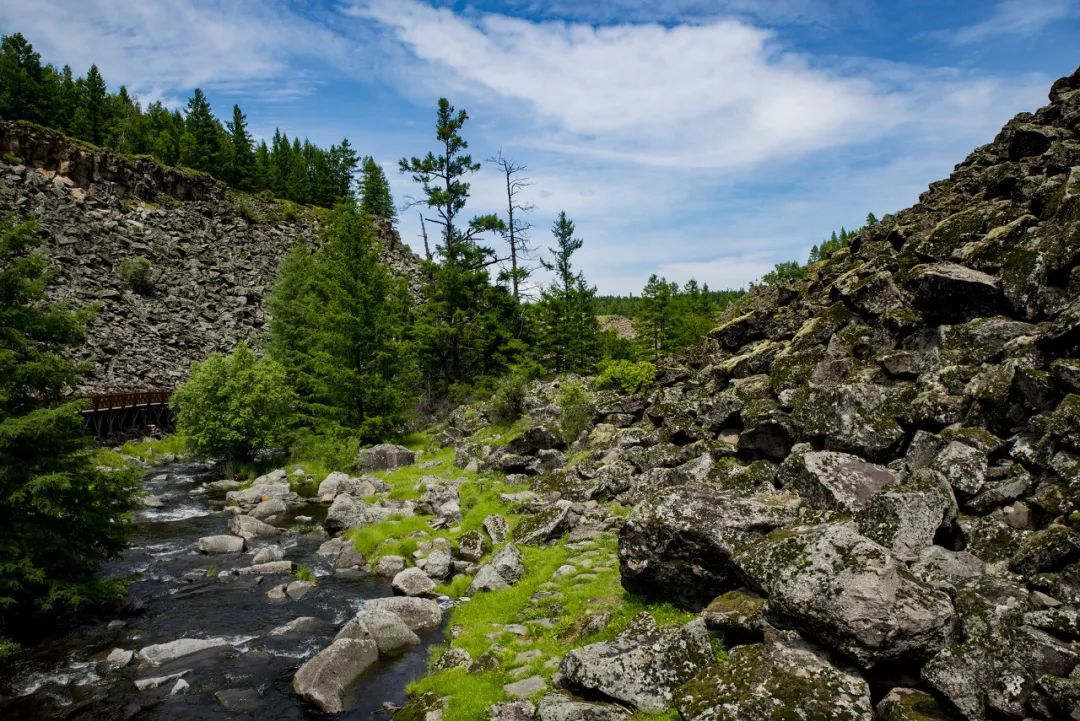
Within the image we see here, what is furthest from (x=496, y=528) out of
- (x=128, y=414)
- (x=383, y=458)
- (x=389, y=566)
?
(x=128, y=414)

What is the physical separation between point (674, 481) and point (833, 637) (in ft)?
33.3

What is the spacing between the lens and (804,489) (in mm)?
13219

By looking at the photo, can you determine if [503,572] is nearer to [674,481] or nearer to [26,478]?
[674,481]

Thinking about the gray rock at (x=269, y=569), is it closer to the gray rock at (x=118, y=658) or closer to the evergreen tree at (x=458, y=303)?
the gray rock at (x=118, y=658)

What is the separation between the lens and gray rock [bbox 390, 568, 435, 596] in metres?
18.0

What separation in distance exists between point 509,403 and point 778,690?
31.8 metres

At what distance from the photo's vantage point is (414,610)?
16.1 m

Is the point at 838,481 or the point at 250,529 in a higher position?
the point at 838,481

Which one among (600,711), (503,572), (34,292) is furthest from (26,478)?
(600,711)

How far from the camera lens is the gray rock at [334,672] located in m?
12.3

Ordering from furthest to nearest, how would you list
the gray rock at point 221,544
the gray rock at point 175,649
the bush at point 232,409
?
the bush at point 232,409
the gray rock at point 221,544
the gray rock at point 175,649

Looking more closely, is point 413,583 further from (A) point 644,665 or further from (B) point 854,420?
(B) point 854,420

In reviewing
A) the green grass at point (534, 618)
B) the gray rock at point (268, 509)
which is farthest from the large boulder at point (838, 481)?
the gray rock at point (268, 509)

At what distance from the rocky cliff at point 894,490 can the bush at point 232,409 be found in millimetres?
24051
